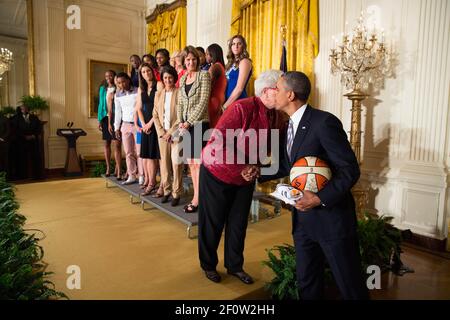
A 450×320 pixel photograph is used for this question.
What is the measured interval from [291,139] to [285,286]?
1155 millimetres

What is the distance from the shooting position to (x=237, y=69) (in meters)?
4.39

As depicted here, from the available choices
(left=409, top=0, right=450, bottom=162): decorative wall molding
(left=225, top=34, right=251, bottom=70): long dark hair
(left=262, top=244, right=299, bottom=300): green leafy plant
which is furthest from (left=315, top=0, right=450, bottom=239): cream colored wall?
(left=262, top=244, right=299, bottom=300): green leafy plant

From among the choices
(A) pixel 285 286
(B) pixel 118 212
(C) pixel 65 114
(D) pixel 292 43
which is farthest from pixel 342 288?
(C) pixel 65 114

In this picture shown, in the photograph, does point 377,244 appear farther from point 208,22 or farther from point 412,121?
point 208,22

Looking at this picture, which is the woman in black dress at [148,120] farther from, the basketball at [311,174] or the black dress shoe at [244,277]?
the basketball at [311,174]

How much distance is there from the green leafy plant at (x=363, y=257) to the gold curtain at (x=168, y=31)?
623 centimetres

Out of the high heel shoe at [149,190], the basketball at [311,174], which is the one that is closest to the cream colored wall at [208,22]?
the high heel shoe at [149,190]

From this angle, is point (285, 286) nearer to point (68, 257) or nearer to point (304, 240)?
point (304, 240)

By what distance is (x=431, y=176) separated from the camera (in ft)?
12.3

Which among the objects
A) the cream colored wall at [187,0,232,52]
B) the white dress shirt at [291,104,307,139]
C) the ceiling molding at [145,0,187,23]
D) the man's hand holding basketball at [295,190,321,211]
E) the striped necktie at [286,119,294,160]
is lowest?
the man's hand holding basketball at [295,190,321,211]

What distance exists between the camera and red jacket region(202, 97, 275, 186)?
7.78 feet

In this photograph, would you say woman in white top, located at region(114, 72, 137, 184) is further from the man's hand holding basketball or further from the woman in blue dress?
the man's hand holding basketball

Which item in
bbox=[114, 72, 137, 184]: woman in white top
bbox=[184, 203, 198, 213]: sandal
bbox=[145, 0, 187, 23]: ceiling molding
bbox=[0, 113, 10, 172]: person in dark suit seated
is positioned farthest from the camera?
bbox=[145, 0, 187, 23]: ceiling molding

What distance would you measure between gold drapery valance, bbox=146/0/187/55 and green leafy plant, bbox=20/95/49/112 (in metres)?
3.11
